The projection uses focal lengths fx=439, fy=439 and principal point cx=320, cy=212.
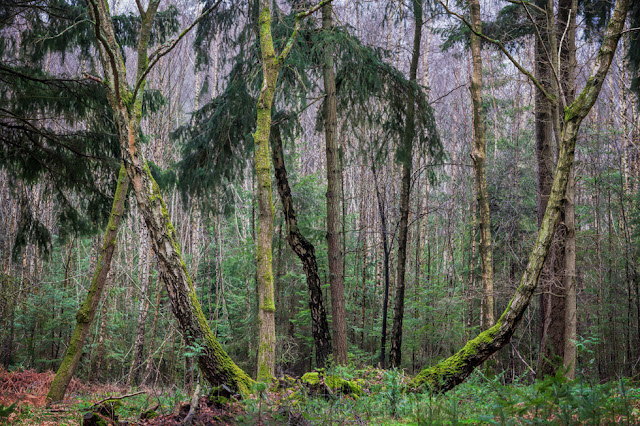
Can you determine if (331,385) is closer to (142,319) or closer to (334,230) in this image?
(334,230)

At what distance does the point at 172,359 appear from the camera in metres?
11.0

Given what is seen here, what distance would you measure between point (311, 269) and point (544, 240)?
16.4 ft

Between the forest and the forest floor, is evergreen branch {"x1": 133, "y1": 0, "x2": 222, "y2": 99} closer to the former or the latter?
the forest

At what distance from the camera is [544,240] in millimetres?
4453

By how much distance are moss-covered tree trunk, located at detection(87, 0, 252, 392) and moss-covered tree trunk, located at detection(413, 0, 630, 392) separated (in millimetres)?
2134

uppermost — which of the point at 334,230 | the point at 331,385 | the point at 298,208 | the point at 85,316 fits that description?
the point at 298,208

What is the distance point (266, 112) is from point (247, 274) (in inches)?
315

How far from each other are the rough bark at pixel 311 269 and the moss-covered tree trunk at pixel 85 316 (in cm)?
385

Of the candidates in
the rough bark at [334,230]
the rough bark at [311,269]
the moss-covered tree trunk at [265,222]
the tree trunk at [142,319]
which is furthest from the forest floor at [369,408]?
the tree trunk at [142,319]

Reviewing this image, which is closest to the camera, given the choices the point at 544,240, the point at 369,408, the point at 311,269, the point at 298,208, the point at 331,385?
the point at 369,408

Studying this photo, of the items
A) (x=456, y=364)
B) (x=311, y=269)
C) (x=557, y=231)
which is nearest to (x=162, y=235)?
(x=456, y=364)

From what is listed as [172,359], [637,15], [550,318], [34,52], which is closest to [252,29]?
[34,52]

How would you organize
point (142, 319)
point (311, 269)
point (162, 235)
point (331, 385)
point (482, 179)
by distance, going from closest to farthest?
point (331, 385), point (162, 235), point (482, 179), point (311, 269), point (142, 319)

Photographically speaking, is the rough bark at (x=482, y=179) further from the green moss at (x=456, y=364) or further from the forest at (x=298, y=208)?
the green moss at (x=456, y=364)
